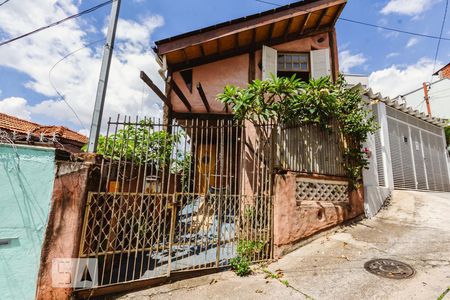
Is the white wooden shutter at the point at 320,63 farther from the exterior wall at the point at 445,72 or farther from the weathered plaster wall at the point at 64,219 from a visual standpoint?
the exterior wall at the point at 445,72

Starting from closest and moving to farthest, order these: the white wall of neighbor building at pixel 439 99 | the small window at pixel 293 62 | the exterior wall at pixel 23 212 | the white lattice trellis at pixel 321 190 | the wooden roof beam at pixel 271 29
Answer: the exterior wall at pixel 23 212
the white lattice trellis at pixel 321 190
the wooden roof beam at pixel 271 29
the small window at pixel 293 62
the white wall of neighbor building at pixel 439 99

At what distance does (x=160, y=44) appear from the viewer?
756 cm

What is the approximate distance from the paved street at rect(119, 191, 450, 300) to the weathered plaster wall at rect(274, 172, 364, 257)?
254mm

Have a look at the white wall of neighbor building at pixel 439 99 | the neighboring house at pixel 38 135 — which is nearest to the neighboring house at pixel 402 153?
the white wall of neighbor building at pixel 439 99

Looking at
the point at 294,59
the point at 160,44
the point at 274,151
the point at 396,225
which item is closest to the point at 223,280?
the point at 274,151

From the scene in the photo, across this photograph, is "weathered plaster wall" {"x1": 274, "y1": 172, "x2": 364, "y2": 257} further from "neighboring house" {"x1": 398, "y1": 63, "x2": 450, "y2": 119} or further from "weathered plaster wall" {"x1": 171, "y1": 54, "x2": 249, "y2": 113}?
"neighboring house" {"x1": 398, "y1": 63, "x2": 450, "y2": 119}

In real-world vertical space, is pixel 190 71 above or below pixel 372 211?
above

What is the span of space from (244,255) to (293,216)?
4.52 feet

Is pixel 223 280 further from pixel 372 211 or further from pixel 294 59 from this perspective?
pixel 294 59

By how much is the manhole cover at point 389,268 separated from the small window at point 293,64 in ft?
22.5

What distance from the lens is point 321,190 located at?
18.8ft

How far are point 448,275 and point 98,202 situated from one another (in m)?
5.79

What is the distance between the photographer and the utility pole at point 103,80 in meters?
4.05

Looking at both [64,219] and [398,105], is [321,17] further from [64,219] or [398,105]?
[64,219]
